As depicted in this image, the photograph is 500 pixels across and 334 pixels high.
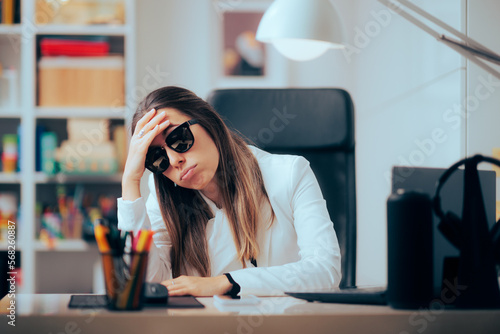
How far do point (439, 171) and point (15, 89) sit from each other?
233cm

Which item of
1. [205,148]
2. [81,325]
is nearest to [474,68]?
[205,148]

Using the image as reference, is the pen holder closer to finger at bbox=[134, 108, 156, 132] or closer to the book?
finger at bbox=[134, 108, 156, 132]

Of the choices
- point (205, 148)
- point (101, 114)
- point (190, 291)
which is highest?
point (101, 114)

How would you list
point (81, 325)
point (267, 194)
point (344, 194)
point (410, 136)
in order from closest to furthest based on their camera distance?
point (81, 325) → point (267, 194) → point (344, 194) → point (410, 136)

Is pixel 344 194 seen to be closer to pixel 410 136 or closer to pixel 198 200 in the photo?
pixel 198 200

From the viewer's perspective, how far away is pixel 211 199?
4.83ft

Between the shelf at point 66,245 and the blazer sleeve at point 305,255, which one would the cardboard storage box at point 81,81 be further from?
the blazer sleeve at point 305,255

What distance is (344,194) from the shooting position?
61.3 inches

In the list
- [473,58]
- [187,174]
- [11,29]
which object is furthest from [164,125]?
[11,29]

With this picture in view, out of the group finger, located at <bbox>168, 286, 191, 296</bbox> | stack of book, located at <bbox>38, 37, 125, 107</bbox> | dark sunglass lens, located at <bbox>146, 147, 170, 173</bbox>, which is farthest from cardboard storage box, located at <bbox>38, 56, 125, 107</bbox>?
finger, located at <bbox>168, 286, 191, 296</bbox>

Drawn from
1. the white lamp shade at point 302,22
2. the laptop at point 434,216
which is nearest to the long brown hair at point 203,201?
the white lamp shade at point 302,22

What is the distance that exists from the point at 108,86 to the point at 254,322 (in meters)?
2.20

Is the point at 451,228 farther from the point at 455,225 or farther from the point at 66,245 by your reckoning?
the point at 66,245

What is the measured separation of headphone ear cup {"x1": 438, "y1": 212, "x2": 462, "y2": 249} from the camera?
0.78 m
